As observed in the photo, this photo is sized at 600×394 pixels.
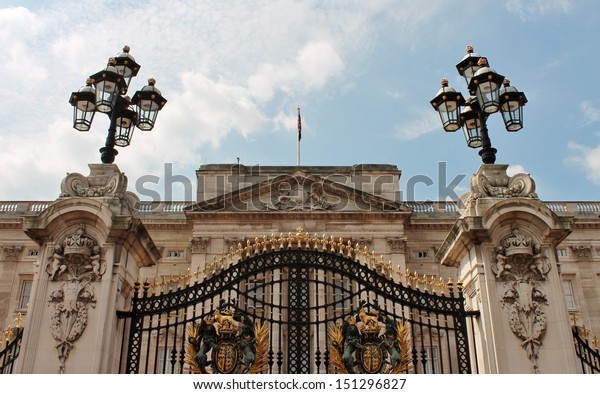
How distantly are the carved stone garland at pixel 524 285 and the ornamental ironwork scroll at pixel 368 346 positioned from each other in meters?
1.76

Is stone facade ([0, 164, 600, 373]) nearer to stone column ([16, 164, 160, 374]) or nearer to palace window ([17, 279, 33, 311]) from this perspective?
stone column ([16, 164, 160, 374])

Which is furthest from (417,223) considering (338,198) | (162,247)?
(162,247)

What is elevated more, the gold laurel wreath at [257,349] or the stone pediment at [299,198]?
the stone pediment at [299,198]

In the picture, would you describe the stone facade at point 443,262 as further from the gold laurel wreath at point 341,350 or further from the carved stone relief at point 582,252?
the carved stone relief at point 582,252

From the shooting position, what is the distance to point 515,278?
9023 millimetres

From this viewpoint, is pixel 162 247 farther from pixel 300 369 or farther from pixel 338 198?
pixel 300 369

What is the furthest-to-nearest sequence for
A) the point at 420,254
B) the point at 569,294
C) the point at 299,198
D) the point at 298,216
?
the point at 420,254, the point at 299,198, the point at 569,294, the point at 298,216

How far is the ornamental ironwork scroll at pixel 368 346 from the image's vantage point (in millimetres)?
8703

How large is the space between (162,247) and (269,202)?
7104 mm

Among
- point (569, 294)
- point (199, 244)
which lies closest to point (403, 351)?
point (199, 244)

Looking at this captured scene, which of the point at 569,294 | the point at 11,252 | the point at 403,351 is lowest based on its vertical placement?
the point at 403,351

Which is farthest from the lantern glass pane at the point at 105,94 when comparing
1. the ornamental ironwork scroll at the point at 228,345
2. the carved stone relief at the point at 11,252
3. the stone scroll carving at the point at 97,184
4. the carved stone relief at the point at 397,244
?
the carved stone relief at the point at 11,252

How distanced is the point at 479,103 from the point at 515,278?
11.0 ft

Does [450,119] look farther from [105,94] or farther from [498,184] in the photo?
[105,94]
